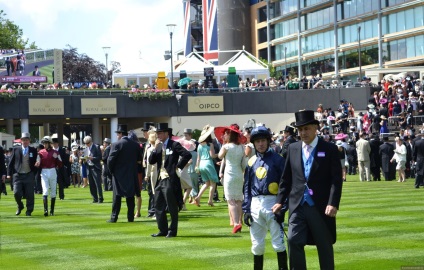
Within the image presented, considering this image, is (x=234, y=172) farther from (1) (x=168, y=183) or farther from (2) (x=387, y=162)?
(2) (x=387, y=162)

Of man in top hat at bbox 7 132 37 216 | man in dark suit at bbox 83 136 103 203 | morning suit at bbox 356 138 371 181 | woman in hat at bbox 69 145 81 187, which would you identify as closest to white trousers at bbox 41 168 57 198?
man in top hat at bbox 7 132 37 216

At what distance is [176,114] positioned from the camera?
6888cm

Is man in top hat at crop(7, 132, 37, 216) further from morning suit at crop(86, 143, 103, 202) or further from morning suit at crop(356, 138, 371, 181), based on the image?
morning suit at crop(356, 138, 371, 181)

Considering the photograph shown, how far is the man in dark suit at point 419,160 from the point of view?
1200 inches

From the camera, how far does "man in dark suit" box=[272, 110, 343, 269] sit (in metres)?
10.5

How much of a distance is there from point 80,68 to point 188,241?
95549mm

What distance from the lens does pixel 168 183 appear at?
17.5 m

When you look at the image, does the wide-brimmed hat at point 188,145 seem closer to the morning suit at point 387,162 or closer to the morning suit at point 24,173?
the morning suit at point 24,173

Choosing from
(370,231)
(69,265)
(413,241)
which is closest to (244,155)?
(370,231)

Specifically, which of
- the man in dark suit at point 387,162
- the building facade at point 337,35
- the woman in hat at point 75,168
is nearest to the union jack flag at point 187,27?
the building facade at point 337,35

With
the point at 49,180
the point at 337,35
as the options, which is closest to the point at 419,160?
the point at 49,180

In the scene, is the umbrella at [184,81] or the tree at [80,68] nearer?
the umbrella at [184,81]

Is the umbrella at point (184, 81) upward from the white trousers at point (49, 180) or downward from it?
upward

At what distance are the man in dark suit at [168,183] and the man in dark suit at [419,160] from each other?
14.3 m
